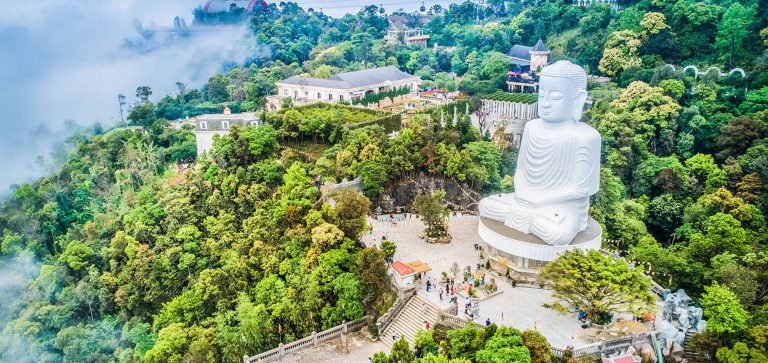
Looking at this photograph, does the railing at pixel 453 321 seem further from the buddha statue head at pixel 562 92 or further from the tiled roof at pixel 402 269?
the buddha statue head at pixel 562 92

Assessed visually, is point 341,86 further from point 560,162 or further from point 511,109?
point 560,162

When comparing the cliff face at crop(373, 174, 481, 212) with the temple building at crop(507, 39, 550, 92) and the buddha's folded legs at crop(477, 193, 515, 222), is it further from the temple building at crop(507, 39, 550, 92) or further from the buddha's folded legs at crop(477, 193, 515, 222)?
the temple building at crop(507, 39, 550, 92)

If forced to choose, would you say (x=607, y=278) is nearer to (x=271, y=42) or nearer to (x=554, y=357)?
(x=554, y=357)

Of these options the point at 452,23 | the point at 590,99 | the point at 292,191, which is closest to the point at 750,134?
the point at 590,99

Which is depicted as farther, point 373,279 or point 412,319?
point 373,279

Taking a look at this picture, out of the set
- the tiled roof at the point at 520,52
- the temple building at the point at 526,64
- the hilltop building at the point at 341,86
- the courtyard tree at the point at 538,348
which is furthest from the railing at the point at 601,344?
the tiled roof at the point at 520,52

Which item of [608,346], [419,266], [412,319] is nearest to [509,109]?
[419,266]
